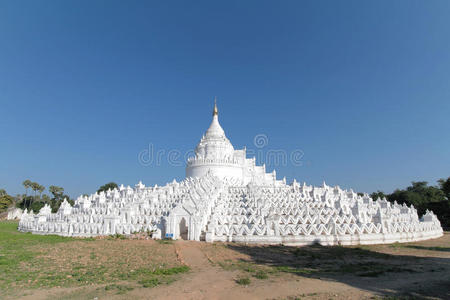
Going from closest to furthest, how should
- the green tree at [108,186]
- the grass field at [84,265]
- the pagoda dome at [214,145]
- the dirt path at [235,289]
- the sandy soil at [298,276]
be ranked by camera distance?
the dirt path at [235,289] < the sandy soil at [298,276] < the grass field at [84,265] < the pagoda dome at [214,145] < the green tree at [108,186]

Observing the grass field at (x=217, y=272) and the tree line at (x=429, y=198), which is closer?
the grass field at (x=217, y=272)

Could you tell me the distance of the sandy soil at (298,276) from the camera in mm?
10820

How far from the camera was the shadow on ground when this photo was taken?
11883 mm

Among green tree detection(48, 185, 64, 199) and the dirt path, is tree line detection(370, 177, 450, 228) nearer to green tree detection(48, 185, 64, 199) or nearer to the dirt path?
the dirt path

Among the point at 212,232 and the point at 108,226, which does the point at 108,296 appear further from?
the point at 108,226

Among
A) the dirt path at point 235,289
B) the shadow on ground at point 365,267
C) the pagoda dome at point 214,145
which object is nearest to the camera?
the dirt path at point 235,289

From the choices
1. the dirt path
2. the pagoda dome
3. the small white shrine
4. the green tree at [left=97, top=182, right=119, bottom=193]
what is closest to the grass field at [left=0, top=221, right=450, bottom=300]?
the dirt path

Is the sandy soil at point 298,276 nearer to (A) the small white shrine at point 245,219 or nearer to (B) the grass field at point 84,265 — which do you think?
(B) the grass field at point 84,265

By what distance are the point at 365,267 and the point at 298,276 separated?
5.34m

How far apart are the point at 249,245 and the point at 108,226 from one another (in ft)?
51.6

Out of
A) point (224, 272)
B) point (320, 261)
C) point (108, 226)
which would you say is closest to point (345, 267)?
point (320, 261)

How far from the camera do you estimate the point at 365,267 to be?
16.0m

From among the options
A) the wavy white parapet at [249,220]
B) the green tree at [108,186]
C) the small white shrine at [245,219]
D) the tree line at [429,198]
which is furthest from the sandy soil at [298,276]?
the green tree at [108,186]

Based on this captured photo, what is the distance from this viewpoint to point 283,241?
23.8 meters
